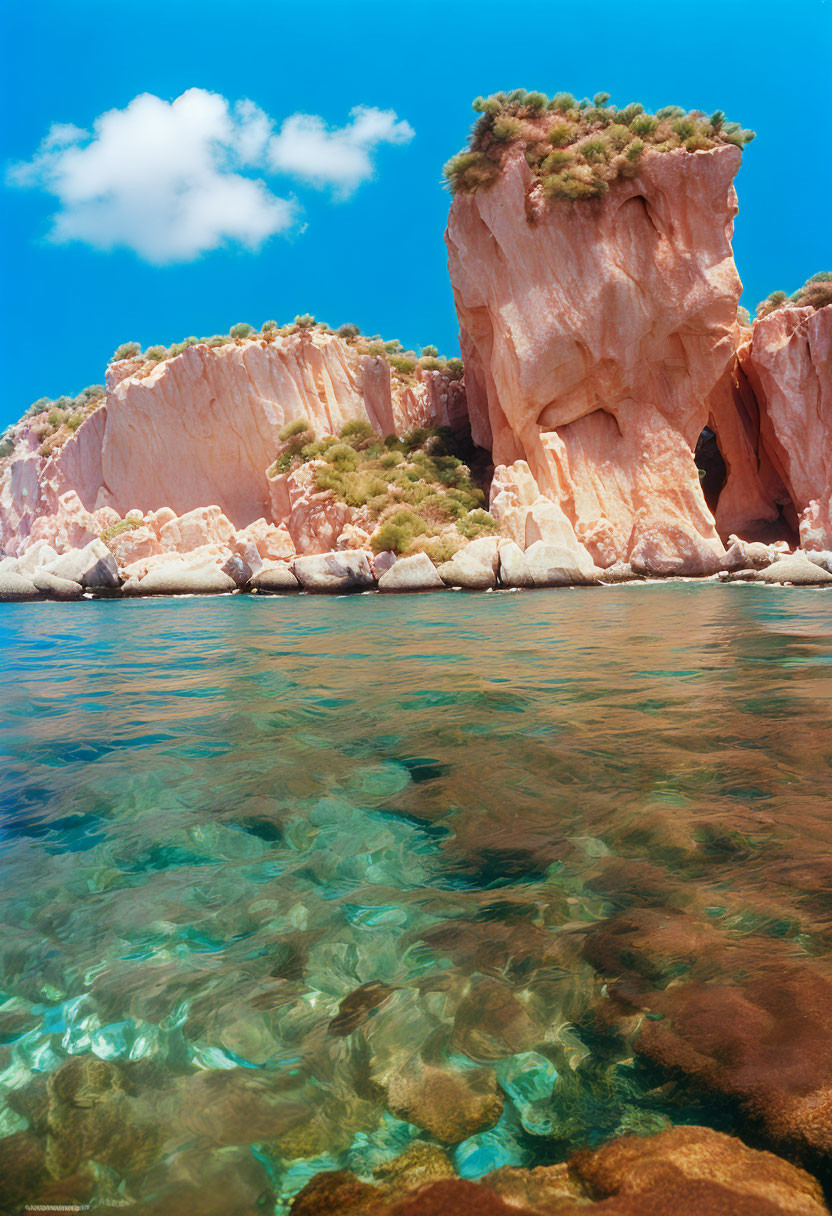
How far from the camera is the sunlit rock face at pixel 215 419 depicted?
29.8 metres

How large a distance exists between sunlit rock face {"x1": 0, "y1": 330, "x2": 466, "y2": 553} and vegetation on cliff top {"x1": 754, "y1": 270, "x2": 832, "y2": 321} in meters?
16.0

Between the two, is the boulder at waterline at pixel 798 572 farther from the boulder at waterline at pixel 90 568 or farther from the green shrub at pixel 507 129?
the boulder at waterline at pixel 90 568

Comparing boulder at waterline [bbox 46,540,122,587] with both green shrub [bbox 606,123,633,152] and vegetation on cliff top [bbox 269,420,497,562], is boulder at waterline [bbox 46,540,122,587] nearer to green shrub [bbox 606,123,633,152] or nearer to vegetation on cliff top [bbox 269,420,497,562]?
vegetation on cliff top [bbox 269,420,497,562]

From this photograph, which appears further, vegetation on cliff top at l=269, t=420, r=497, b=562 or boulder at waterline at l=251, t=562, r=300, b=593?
vegetation on cliff top at l=269, t=420, r=497, b=562

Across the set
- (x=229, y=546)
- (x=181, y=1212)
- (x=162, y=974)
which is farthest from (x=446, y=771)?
(x=229, y=546)

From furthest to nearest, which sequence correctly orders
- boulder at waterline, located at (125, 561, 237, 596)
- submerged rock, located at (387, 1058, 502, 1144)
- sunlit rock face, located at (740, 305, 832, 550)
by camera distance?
sunlit rock face, located at (740, 305, 832, 550)
boulder at waterline, located at (125, 561, 237, 596)
submerged rock, located at (387, 1058, 502, 1144)

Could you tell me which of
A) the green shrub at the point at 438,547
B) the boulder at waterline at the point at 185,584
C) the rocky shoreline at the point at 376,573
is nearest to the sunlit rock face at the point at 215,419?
the boulder at waterline at the point at 185,584

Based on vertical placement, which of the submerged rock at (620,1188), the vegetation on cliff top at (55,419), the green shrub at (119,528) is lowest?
the submerged rock at (620,1188)

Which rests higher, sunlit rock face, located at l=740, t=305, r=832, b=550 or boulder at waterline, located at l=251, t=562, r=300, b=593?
sunlit rock face, located at l=740, t=305, r=832, b=550

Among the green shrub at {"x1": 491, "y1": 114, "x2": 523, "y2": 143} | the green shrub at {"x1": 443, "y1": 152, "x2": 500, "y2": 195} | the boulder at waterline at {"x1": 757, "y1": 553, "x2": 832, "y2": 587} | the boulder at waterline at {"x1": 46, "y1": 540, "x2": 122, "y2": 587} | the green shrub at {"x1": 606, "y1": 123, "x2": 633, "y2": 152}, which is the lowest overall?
the boulder at waterline at {"x1": 757, "y1": 553, "x2": 832, "y2": 587}

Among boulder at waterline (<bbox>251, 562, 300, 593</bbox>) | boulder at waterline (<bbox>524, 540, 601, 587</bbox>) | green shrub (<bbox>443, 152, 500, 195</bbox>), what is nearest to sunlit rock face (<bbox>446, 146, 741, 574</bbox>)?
green shrub (<bbox>443, 152, 500, 195</bbox>)

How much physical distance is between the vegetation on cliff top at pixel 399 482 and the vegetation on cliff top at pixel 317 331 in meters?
4.89

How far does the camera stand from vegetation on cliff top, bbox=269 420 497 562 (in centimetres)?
2280

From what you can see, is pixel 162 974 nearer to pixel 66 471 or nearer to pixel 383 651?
pixel 383 651
